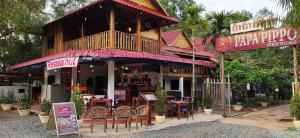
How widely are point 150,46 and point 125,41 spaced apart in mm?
2086

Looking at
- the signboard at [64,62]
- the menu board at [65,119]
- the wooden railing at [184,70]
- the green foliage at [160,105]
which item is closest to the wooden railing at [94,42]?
the signboard at [64,62]

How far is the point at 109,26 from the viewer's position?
56.4ft

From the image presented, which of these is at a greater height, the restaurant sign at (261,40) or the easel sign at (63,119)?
the restaurant sign at (261,40)

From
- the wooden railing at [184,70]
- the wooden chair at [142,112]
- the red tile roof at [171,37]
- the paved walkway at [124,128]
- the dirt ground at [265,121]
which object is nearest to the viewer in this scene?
the paved walkway at [124,128]

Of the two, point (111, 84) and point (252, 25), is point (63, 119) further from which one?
point (252, 25)

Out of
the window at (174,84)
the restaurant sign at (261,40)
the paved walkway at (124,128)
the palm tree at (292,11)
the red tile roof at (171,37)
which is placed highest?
the red tile roof at (171,37)

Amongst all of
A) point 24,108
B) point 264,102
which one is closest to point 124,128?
point 24,108

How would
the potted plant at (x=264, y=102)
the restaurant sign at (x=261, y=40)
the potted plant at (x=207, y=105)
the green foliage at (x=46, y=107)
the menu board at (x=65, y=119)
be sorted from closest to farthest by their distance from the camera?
the menu board at (x=65, y=119)
the restaurant sign at (x=261, y=40)
the green foliage at (x=46, y=107)
the potted plant at (x=207, y=105)
the potted plant at (x=264, y=102)

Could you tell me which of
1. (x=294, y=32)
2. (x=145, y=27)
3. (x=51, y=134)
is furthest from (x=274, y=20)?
(x=51, y=134)

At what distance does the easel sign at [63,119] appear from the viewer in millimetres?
8781

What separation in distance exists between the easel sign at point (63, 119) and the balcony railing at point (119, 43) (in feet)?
15.6

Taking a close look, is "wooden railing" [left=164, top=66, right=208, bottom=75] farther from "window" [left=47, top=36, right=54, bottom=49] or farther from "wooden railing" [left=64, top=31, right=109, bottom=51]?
"window" [left=47, top=36, right=54, bottom=49]

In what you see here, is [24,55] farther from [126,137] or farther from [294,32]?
[294,32]

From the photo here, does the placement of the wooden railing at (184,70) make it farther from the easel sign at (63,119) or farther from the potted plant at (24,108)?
the easel sign at (63,119)
